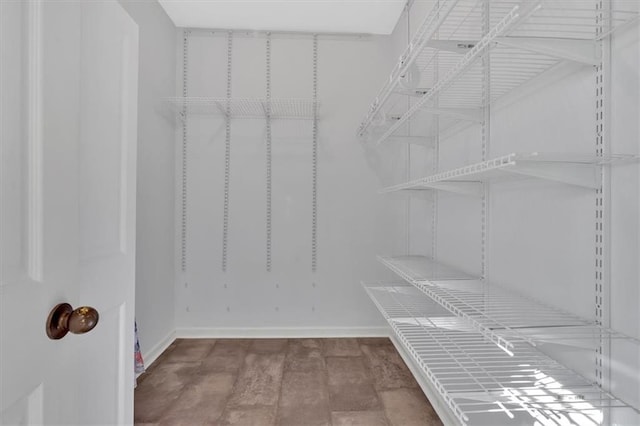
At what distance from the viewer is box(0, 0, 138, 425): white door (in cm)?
56

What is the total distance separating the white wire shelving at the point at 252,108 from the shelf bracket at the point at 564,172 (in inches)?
75.8

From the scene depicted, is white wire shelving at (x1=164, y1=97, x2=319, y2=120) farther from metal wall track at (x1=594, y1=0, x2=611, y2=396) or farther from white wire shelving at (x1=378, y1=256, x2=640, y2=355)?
metal wall track at (x1=594, y1=0, x2=611, y2=396)

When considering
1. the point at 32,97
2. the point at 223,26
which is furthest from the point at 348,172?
the point at 32,97

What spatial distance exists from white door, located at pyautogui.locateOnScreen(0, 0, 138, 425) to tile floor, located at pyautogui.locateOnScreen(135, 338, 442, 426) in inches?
30.7

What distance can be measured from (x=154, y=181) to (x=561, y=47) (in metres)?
2.27

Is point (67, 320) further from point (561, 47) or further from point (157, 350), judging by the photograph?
point (157, 350)

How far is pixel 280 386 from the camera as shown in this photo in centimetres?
189

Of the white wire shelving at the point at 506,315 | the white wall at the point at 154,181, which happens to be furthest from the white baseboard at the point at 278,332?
the white wire shelving at the point at 506,315

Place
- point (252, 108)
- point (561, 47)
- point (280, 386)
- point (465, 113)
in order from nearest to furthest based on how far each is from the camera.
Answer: point (561, 47) < point (465, 113) < point (280, 386) < point (252, 108)

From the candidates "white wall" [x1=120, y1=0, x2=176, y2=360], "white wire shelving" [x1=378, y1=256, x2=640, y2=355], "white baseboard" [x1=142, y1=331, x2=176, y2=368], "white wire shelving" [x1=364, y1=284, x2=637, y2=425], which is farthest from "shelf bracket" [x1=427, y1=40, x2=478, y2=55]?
"white baseboard" [x1=142, y1=331, x2=176, y2=368]

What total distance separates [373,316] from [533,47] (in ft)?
7.35

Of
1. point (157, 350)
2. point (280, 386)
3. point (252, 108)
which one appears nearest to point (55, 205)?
point (280, 386)

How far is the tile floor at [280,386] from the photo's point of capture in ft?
5.35

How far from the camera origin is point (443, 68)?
1.72 m
